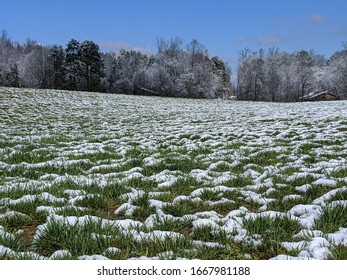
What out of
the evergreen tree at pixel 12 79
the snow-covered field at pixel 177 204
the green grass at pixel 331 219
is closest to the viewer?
the snow-covered field at pixel 177 204

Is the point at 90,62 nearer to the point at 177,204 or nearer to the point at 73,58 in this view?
the point at 73,58

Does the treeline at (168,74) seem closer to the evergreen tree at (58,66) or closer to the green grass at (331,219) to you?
the evergreen tree at (58,66)

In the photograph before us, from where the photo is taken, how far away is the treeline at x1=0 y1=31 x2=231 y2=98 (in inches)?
2741

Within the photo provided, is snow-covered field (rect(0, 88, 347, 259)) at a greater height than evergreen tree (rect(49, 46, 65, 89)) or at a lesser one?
lesser

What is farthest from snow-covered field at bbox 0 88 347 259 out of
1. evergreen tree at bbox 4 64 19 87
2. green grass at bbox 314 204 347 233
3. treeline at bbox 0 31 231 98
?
evergreen tree at bbox 4 64 19 87

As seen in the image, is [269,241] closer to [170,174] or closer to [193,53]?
[170,174]

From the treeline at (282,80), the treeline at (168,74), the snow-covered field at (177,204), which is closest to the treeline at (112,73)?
the treeline at (168,74)

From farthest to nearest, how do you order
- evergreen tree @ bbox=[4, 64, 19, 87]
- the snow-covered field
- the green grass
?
1. evergreen tree @ bbox=[4, 64, 19, 87]
2. the green grass
3. the snow-covered field

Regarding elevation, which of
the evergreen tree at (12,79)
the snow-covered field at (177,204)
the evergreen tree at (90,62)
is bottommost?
the snow-covered field at (177,204)

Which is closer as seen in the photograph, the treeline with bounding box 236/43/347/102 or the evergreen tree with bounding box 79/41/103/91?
the evergreen tree with bounding box 79/41/103/91

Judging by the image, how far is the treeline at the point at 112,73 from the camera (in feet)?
228

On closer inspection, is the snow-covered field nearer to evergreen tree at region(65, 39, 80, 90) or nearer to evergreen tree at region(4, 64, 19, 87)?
evergreen tree at region(65, 39, 80, 90)

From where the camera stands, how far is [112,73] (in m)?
78.5

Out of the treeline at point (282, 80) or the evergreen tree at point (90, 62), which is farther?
the treeline at point (282, 80)
